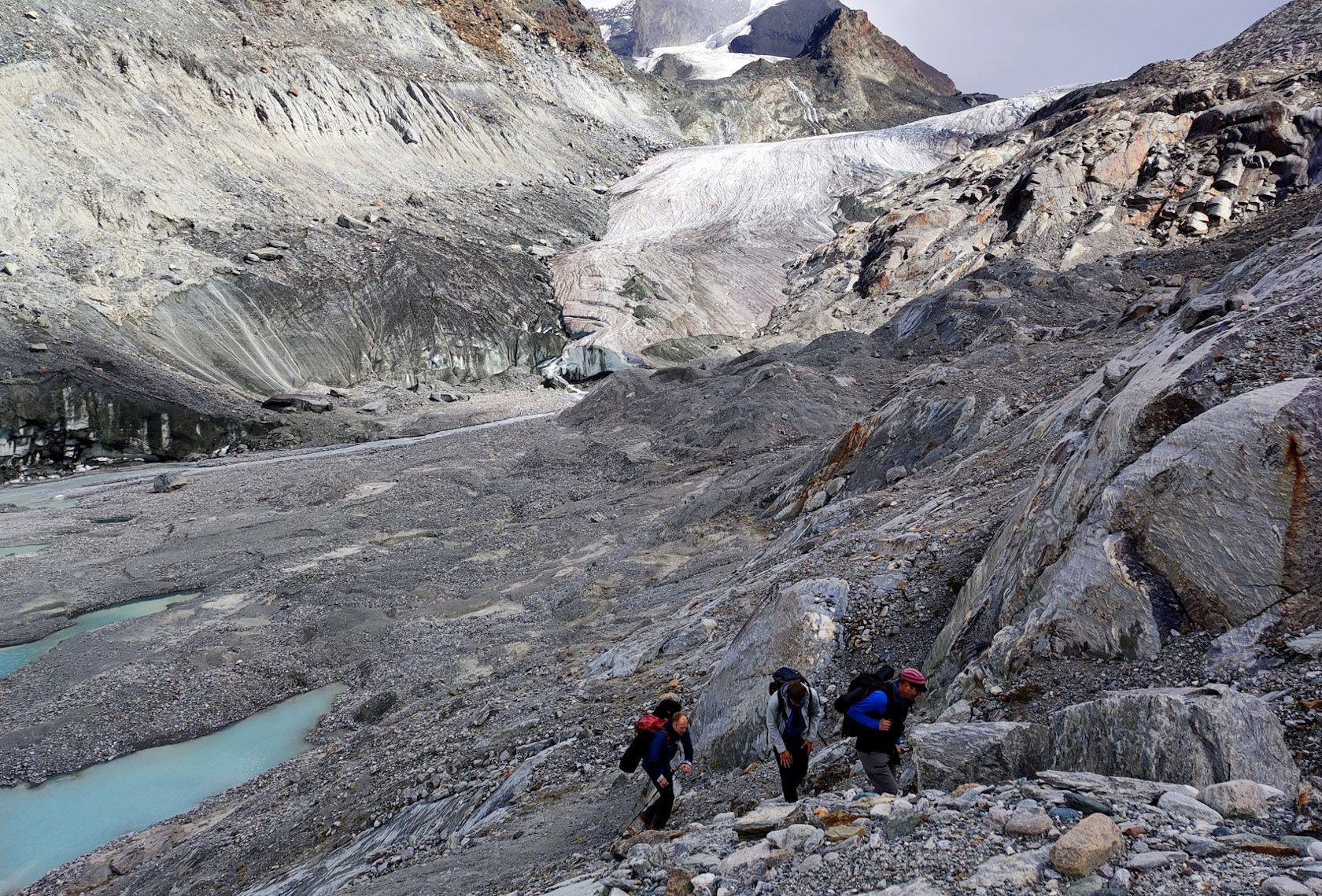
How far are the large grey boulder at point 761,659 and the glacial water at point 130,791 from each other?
6.55 m

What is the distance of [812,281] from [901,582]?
117 feet

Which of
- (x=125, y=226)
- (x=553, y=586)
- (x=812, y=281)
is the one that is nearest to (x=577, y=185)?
(x=812, y=281)

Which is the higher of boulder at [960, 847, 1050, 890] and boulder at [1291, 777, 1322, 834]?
boulder at [1291, 777, 1322, 834]

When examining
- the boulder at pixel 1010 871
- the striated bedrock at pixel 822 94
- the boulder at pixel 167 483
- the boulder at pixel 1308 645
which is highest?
the striated bedrock at pixel 822 94

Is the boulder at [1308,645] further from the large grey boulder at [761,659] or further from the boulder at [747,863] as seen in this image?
the large grey boulder at [761,659]

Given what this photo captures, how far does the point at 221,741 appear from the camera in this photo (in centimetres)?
1076

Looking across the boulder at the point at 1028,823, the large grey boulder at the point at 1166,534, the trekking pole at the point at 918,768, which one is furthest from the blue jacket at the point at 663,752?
the boulder at the point at 1028,823

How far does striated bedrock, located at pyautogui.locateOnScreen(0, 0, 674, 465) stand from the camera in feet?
95.7

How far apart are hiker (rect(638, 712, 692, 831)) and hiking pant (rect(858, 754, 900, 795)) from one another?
1201 mm

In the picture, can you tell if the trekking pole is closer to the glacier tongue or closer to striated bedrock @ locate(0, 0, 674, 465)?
striated bedrock @ locate(0, 0, 674, 465)

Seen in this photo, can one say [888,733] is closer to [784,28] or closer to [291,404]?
[291,404]

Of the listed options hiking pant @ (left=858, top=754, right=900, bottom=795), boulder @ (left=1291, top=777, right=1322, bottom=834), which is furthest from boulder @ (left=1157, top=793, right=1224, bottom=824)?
hiking pant @ (left=858, top=754, right=900, bottom=795)

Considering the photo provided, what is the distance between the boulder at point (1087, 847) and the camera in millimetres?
2892

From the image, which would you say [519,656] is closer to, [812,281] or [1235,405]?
[1235,405]
